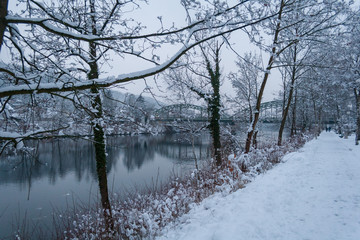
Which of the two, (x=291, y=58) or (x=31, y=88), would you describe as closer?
(x=31, y=88)

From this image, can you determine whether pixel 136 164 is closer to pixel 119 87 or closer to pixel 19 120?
pixel 19 120

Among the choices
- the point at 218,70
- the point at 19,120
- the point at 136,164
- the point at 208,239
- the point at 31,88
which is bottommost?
the point at 136,164

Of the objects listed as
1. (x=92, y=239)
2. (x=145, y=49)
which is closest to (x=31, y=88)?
(x=145, y=49)

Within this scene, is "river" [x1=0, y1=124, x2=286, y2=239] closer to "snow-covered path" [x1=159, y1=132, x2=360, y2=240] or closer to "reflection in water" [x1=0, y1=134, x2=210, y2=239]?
"reflection in water" [x1=0, y1=134, x2=210, y2=239]

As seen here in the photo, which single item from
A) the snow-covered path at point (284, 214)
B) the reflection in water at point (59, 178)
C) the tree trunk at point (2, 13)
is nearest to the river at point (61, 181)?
the reflection in water at point (59, 178)

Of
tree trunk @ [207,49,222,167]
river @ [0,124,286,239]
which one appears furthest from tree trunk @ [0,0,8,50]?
tree trunk @ [207,49,222,167]

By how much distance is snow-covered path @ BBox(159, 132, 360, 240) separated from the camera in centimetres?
295

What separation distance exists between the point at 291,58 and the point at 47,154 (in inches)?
1061

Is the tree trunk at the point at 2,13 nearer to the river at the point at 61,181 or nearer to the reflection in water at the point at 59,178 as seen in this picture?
the reflection in water at the point at 59,178

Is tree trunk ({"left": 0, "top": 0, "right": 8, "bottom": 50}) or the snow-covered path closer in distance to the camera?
tree trunk ({"left": 0, "top": 0, "right": 8, "bottom": 50})

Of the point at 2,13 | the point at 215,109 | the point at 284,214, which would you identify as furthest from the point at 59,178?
the point at 284,214

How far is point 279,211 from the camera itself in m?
3.62

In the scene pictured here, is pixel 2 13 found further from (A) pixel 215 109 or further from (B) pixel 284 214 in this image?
(A) pixel 215 109

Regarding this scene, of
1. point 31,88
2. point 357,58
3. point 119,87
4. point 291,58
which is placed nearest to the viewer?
point 31,88
